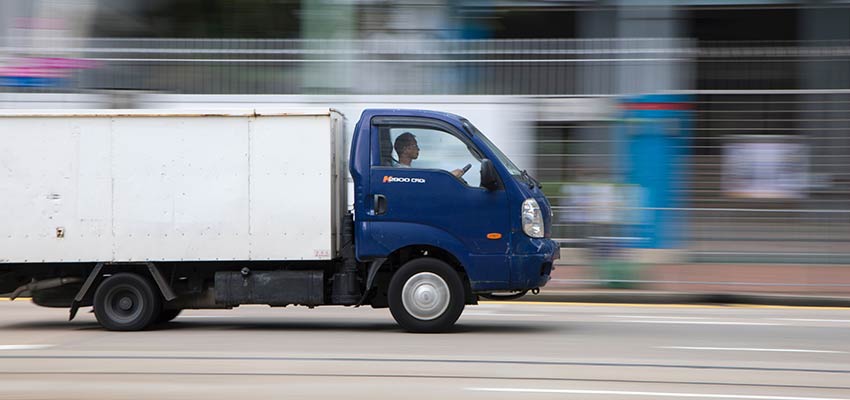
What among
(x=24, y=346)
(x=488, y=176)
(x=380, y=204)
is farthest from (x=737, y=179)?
(x=24, y=346)

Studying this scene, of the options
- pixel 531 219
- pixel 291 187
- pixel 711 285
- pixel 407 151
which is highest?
pixel 407 151

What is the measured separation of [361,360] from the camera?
810 centimetres

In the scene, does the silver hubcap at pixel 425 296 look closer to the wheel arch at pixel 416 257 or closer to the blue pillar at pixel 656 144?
the wheel arch at pixel 416 257

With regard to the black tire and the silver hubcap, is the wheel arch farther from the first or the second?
the black tire

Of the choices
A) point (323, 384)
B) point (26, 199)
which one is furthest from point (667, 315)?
point (26, 199)

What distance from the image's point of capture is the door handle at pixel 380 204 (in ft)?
31.4

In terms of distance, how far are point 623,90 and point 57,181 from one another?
9220 mm

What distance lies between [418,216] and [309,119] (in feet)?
4.22

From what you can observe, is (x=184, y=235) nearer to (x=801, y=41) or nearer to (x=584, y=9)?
(x=584, y=9)

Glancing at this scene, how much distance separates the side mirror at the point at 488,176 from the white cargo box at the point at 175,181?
1360 millimetres

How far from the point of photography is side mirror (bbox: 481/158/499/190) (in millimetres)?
9461

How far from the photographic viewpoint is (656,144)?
17.0 meters

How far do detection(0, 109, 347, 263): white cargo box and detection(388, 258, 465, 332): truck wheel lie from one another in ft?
2.23

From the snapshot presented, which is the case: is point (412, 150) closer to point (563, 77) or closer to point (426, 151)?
point (426, 151)
